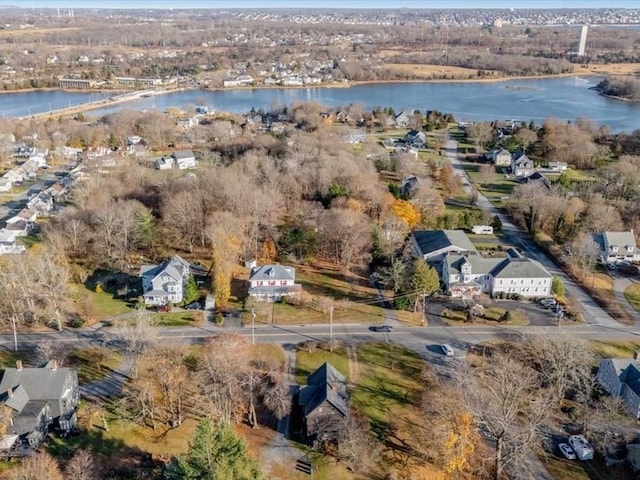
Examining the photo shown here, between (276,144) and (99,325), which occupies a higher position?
(276,144)

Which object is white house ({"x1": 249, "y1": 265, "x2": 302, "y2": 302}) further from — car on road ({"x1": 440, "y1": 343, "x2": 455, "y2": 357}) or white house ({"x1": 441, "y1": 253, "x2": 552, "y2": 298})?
white house ({"x1": 441, "y1": 253, "x2": 552, "y2": 298})

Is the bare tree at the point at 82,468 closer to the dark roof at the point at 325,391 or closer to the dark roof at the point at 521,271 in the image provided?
the dark roof at the point at 325,391

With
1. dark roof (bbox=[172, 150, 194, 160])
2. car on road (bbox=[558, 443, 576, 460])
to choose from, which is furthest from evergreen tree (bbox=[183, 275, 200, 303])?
dark roof (bbox=[172, 150, 194, 160])

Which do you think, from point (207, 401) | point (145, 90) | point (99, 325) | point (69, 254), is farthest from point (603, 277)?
point (145, 90)

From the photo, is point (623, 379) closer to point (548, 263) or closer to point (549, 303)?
point (549, 303)

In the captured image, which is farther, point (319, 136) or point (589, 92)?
point (589, 92)

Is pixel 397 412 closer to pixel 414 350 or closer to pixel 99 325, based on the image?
pixel 414 350

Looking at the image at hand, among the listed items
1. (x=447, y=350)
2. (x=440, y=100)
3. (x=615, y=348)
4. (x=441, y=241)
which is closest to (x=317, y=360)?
(x=447, y=350)

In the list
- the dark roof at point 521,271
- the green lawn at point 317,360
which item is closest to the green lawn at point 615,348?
the dark roof at point 521,271
